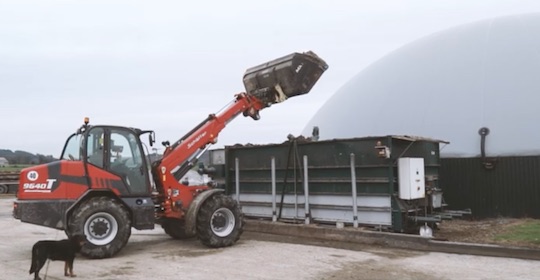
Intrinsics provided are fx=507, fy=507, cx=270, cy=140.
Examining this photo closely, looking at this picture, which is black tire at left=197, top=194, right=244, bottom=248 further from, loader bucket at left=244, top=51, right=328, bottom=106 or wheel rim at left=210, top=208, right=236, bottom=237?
loader bucket at left=244, top=51, right=328, bottom=106

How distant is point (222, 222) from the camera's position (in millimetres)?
11195

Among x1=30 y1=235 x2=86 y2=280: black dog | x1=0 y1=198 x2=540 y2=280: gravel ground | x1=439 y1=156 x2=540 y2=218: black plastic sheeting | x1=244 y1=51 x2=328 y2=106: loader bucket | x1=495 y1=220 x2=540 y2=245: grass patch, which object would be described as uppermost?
x1=244 y1=51 x2=328 y2=106: loader bucket

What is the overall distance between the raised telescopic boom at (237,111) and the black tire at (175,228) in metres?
0.97

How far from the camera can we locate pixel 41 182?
32.0 ft

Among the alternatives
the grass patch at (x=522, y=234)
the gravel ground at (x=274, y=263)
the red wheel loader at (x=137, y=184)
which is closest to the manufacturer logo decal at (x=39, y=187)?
the red wheel loader at (x=137, y=184)

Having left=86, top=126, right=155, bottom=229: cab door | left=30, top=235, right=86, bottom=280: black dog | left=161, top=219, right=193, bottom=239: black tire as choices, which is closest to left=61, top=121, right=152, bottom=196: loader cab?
left=86, top=126, right=155, bottom=229: cab door

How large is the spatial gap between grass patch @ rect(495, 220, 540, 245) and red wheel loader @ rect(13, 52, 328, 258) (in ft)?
17.8

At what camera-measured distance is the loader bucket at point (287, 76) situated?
11477mm

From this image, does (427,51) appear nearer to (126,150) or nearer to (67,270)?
(126,150)

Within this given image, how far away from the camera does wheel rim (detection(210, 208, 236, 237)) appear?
434 inches

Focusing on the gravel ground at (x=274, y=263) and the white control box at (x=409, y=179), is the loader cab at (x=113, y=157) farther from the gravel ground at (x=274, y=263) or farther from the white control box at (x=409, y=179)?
the white control box at (x=409, y=179)

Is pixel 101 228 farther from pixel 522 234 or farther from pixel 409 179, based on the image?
pixel 522 234

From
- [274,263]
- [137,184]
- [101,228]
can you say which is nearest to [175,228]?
[137,184]

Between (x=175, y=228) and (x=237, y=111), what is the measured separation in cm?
323
